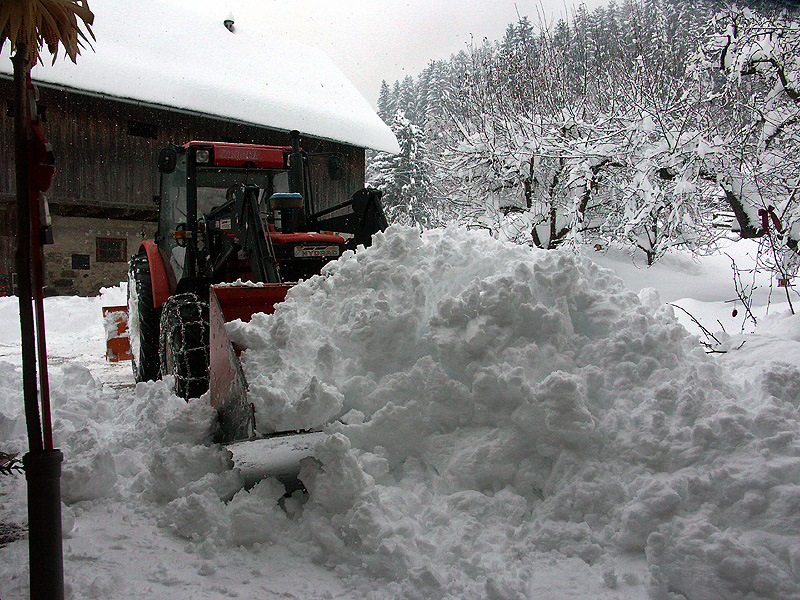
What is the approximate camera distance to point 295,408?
90.8 inches

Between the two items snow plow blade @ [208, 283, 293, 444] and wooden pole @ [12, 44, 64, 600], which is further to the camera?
snow plow blade @ [208, 283, 293, 444]

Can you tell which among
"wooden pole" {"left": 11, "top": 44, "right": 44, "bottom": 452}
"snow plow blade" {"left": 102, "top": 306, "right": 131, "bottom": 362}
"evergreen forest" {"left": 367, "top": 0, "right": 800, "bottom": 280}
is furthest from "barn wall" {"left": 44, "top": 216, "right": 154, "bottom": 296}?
"wooden pole" {"left": 11, "top": 44, "right": 44, "bottom": 452}

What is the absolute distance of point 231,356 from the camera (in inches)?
104

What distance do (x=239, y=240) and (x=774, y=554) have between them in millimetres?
3563

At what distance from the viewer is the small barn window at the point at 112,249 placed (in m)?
15.2

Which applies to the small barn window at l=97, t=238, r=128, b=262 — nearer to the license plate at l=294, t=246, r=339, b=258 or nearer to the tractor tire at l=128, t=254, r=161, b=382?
the tractor tire at l=128, t=254, r=161, b=382

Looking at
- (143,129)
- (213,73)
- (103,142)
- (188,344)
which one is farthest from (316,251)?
(213,73)

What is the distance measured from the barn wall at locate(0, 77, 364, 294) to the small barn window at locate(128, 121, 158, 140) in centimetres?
3

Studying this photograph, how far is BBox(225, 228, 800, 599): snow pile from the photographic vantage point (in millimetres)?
1911

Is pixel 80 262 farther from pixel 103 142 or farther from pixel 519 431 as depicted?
pixel 519 431

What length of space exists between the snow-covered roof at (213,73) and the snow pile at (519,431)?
13469mm

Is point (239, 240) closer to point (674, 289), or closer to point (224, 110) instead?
point (674, 289)

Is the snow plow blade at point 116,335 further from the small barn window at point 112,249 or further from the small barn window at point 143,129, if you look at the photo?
the small barn window at point 143,129

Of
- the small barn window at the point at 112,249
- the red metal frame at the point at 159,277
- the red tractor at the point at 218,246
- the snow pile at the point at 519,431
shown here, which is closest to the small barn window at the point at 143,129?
the small barn window at the point at 112,249
